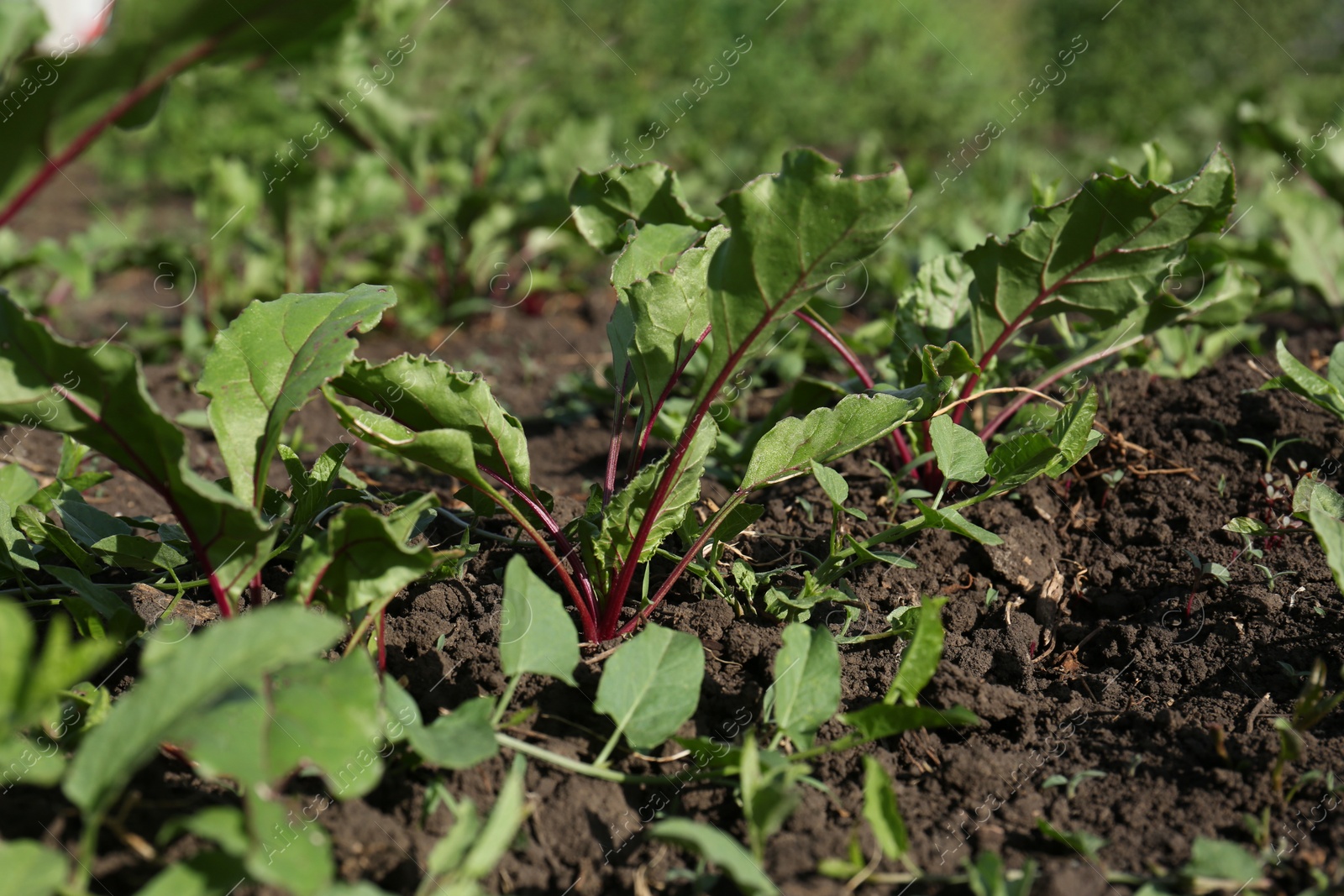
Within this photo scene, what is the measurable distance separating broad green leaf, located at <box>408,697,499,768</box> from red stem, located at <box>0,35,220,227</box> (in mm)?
861

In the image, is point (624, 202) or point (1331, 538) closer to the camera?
point (1331, 538)

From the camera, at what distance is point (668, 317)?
1626mm

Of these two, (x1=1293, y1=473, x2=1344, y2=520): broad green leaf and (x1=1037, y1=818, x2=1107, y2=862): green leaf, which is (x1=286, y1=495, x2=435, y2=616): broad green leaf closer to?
(x1=1037, y1=818, x2=1107, y2=862): green leaf

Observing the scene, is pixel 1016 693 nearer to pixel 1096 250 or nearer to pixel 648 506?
pixel 648 506

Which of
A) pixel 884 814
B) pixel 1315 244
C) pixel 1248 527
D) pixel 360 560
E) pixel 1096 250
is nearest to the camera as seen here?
pixel 884 814

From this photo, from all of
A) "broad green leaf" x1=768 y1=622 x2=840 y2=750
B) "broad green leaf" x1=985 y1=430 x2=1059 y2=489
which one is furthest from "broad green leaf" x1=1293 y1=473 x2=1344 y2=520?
"broad green leaf" x1=768 y1=622 x2=840 y2=750

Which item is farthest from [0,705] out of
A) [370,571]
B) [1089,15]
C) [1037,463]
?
[1089,15]

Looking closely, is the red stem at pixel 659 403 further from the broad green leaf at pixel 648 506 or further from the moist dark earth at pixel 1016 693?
the moist dark earth at pixel 1016 693

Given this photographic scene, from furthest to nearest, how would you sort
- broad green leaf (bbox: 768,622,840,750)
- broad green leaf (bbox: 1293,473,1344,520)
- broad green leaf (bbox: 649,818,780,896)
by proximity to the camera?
broad green leaf (bbox: 1293,473,1344,520) < broad green leaf (bbox: 768,622,840,750) < broad green leaf (bbox: 649,818,780,896)

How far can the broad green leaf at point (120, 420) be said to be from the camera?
1.28m

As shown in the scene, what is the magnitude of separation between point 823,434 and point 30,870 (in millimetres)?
1147

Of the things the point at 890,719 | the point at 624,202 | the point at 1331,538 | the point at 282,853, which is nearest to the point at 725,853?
the point at 890,719

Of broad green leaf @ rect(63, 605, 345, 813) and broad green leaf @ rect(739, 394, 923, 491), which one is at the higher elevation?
broad green leaf @ rect(63, 605, 345, 813)

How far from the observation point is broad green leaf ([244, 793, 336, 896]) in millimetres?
1048
